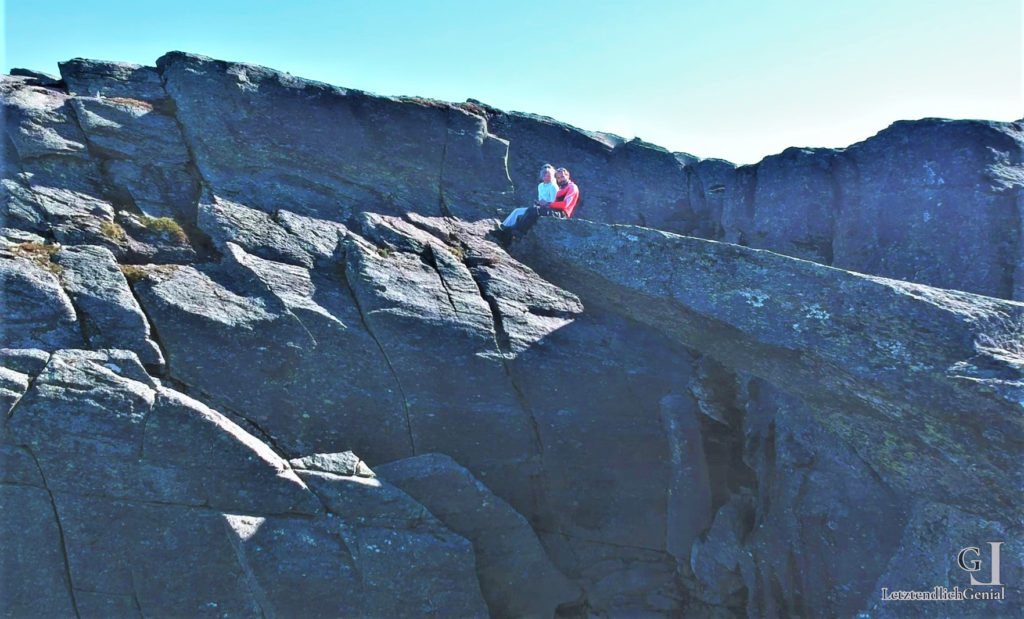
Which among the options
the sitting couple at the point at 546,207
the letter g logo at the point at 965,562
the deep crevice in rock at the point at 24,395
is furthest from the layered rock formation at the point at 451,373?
the sitting couple at the point at 546,207

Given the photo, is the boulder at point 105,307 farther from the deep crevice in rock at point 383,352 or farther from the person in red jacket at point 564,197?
the person in red jacket at point 564,197

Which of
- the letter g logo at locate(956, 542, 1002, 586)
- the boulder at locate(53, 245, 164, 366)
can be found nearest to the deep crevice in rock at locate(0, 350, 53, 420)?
the boulder at locate(53, 245, 164, 366)

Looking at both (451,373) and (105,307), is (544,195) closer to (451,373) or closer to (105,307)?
(451,373)

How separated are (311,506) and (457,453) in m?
4.08

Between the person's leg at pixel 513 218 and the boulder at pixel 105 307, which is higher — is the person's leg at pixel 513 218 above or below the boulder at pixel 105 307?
above

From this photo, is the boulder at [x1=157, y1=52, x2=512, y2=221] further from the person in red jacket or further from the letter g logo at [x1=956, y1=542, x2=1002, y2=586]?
the letter g logo at [x1=956, y1=542, x2=1002, y2=586]

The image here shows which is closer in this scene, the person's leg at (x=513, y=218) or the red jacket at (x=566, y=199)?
the red jacket at (x=566, y=199)

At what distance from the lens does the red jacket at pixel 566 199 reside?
21328 millimetres

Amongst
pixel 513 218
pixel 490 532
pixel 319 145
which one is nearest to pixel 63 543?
pixel 490 532

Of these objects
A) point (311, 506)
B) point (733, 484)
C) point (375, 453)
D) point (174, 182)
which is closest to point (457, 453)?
point (375, 453)

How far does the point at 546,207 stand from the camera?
21.3 meters

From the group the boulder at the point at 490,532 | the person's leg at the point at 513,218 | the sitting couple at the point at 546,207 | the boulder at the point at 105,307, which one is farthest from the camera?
the person's leg at the point at 513,218

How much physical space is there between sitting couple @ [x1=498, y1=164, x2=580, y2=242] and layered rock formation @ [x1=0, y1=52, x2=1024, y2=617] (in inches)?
31.8

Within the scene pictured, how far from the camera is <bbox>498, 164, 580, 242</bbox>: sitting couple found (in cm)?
2133
